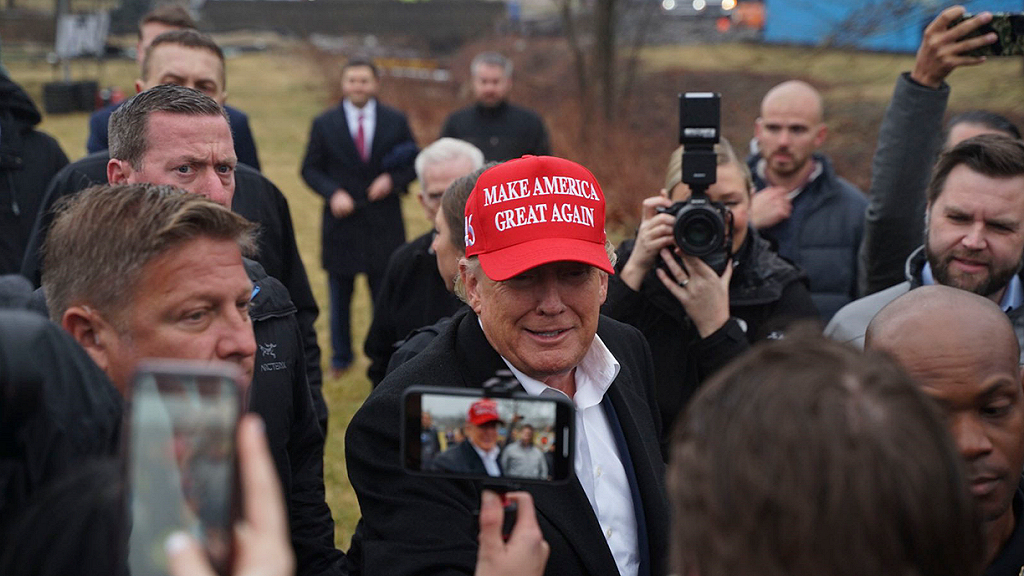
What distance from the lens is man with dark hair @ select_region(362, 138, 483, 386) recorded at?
4348 millimetres

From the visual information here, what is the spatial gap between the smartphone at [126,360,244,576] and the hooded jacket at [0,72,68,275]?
3.79m

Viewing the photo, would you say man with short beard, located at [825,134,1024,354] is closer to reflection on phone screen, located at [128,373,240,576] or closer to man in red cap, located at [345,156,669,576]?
man in red cap, located at [345,156,669,576]

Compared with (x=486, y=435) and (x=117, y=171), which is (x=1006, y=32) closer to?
(x=486, y=435)

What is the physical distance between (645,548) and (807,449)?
4.09 ft

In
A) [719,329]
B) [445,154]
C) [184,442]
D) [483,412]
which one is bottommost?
[719,329]

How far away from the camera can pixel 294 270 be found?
4.00 meters

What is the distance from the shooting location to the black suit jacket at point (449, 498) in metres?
2.19

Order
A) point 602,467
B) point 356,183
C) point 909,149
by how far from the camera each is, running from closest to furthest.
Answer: point 602,467 → point 909,149 → point 356,183

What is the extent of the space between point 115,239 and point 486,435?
33.0 inches

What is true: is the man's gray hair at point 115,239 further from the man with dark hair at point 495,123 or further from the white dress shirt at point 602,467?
the man with dark hair at point 495,123

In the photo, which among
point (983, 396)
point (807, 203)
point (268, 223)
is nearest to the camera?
point (983, 396)

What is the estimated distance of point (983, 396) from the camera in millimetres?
2074

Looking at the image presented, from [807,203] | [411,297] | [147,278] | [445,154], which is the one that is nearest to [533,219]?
[147,278]

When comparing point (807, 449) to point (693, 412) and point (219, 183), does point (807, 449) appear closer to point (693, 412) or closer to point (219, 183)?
point (693, 412)
